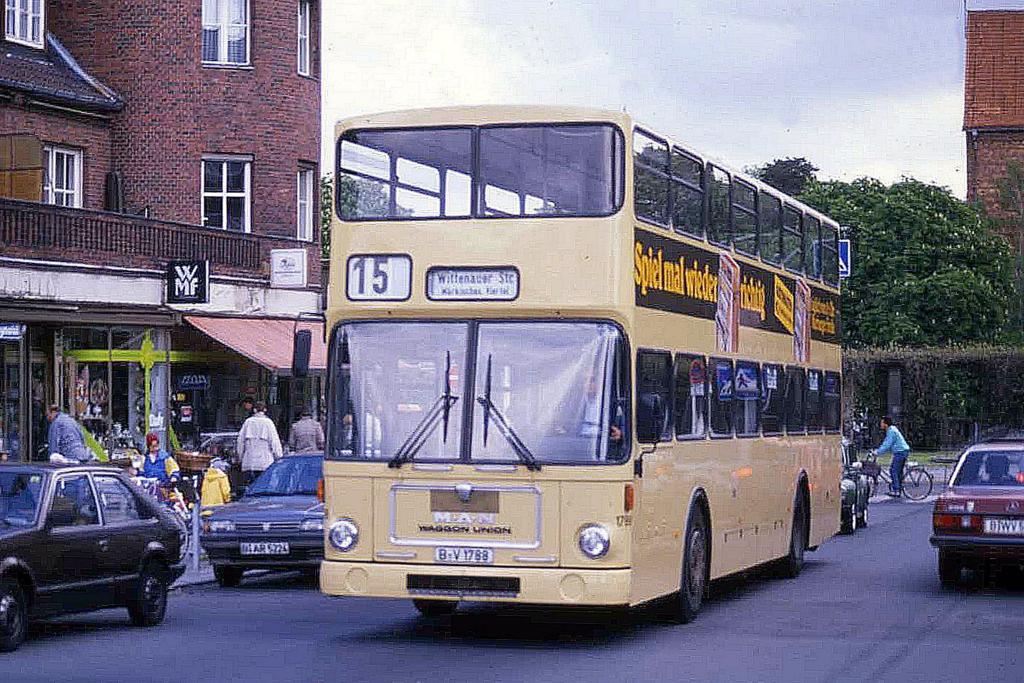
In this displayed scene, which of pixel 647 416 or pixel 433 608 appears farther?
pixel 433 608

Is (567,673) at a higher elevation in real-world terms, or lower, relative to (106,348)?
lower

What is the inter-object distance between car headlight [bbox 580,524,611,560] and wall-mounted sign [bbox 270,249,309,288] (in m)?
22.9

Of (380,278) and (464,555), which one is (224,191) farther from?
(464,555)

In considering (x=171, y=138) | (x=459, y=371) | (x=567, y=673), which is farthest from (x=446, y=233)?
(x=171, y=138)

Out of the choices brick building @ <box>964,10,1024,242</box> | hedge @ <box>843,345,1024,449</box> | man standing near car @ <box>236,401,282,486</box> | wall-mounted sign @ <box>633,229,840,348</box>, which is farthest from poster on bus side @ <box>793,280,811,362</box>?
brick building @ <box>964,10,1024,242</box>

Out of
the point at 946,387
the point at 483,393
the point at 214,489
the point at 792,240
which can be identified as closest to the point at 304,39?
the point at 214,489

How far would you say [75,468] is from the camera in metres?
16.5

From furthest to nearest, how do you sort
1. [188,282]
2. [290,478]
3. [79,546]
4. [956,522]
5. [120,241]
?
[188,282]
[120,241]
[290,478]
[956,522]
[79,546]

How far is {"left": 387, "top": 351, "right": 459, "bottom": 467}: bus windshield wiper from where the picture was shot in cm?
1504

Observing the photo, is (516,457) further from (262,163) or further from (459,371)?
(262,163)

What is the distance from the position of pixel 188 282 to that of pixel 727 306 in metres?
17.5

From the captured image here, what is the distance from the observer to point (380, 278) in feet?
50.6

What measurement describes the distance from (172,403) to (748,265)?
17675 mm

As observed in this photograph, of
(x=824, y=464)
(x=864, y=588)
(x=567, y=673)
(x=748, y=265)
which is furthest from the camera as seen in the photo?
(x=824, y=464)
